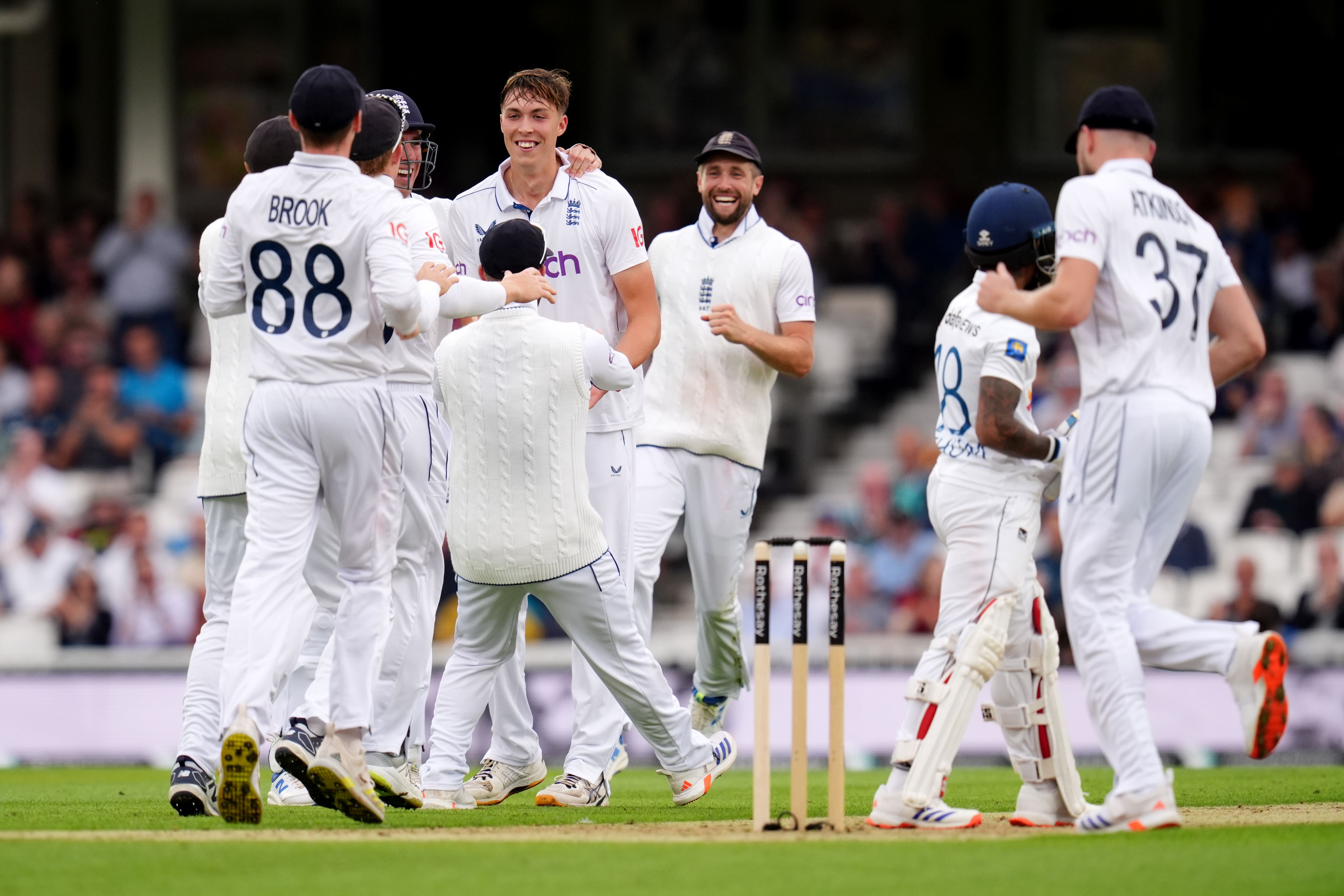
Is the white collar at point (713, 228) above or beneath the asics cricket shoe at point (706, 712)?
above

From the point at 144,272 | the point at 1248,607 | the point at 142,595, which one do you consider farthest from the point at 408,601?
the point at 144,272

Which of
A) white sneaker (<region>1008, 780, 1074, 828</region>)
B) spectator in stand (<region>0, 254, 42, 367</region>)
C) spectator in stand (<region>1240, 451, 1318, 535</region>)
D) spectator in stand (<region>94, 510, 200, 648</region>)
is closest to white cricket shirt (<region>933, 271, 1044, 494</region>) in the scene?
white sneaker (<region>1008, 780, 1074, 828</region>)

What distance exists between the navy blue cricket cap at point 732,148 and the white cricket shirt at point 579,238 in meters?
0.69

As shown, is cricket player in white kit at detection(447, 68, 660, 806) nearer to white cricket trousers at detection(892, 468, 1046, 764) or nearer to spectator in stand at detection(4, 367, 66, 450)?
white cricket trousers at detection(892, 468, 1046, 764)

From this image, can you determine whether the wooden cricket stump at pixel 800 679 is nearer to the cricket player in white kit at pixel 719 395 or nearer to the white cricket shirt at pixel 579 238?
the white cricket shirt at pixel 579 238

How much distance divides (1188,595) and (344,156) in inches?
377

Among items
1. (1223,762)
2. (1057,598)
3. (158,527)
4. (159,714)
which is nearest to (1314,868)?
(1223,762)

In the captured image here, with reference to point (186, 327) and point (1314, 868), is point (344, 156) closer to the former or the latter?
point (1314, 868)

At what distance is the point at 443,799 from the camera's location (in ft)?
25.4

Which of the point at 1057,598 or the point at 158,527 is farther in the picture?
the point at 158,527

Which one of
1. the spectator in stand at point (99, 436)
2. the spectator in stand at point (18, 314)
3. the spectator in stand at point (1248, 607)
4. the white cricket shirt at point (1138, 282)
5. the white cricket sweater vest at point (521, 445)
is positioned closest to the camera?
the white cricket shirt at point (1138, 282)

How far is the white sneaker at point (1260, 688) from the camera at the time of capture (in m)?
6.30

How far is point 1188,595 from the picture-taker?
47.8 ft

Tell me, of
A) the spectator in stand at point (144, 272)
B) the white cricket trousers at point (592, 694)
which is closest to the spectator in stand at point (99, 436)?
the spectator in stand at point (144, 272)
